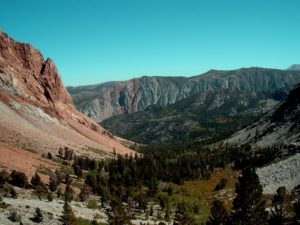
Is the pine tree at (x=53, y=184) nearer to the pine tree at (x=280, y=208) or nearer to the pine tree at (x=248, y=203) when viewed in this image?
the pine tree at (x=248, y=203)

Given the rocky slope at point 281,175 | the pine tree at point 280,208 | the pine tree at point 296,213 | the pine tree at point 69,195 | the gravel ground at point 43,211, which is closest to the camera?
the gravel ground at point 43,211

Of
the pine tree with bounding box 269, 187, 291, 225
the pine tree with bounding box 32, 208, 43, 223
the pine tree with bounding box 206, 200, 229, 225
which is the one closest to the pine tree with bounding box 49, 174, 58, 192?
the pine tree with bounding box 32, 208, 43, 223

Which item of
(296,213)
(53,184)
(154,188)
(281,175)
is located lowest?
(154,188)

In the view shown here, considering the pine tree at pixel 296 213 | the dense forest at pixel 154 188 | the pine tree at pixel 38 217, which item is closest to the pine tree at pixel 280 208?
the dense forest at pixel 154 188

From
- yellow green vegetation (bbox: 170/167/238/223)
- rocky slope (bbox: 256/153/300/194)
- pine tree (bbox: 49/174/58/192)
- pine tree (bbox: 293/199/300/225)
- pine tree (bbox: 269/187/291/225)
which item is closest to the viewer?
pine tree (bbox: 293/199/300/225)

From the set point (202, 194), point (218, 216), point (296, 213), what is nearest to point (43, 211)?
point (218, 216)

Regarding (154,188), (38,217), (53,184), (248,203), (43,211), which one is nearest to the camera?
(38,217)

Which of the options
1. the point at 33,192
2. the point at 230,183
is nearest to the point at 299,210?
the point at 33,192

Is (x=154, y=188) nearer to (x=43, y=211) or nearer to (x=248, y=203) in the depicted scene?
(x=248, y=203)

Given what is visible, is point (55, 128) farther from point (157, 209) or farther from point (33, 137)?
point (157, 209)

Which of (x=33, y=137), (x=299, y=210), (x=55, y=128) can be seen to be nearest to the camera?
(x=299, y=210)

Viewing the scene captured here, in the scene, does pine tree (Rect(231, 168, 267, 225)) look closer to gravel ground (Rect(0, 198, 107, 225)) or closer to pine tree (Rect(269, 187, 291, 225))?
pine tree (Rect(269, 187, 291, 225))

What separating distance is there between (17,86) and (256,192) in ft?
537

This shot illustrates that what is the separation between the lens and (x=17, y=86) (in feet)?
648
